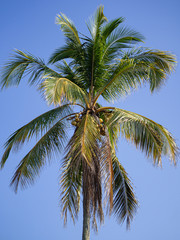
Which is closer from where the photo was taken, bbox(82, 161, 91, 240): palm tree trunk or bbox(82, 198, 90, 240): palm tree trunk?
bbox(82, 161, 91, 240): palm tree trunk

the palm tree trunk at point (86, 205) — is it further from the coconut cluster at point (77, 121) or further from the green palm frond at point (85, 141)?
the coconut cluster at point (77, 121)

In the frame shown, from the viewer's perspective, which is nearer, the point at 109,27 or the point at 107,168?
the point at 107,168

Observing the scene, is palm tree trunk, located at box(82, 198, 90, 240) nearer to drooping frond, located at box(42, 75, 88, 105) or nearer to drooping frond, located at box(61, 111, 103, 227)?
drooping frond, located at box(61, 111, 103, 227)

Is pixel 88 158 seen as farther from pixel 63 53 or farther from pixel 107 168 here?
pixel 63 53

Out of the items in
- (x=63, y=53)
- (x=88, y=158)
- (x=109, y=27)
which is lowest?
(x=88, y=158)

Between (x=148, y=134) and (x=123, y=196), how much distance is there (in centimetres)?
201

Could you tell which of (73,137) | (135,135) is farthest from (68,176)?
(135,135)

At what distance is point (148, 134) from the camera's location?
374 inches

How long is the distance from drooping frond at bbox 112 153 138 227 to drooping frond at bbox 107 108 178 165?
1.23 m

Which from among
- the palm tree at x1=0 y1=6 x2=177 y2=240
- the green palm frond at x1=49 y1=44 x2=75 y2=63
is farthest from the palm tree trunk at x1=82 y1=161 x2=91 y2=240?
the green palm frond at x1=49 y1=44 x2=75 y2=63

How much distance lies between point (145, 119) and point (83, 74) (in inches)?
86.7

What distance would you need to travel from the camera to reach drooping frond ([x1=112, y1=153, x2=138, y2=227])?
34.7ft

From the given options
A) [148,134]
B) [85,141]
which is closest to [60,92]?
[85,141]

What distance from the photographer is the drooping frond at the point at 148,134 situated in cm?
949
